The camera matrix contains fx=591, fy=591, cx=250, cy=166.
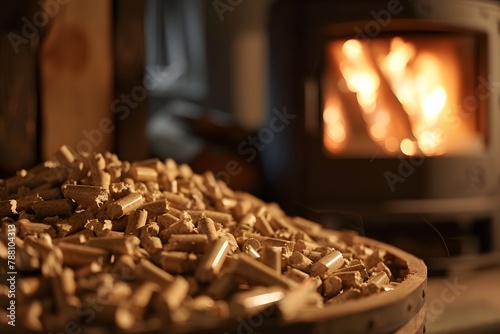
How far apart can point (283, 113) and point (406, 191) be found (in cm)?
39

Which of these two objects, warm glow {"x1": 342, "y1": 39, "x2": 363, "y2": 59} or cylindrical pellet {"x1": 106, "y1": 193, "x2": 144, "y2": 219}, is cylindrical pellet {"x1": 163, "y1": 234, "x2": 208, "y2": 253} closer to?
cylindrical pellet {"x1": 106, "y1": 193, "x2": 144, "y2": 219}

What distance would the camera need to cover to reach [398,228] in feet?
5.14

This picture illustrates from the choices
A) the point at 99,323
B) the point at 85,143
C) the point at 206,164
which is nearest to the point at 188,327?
the point at 99,323

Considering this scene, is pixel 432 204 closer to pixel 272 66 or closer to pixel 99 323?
pixel 272 66

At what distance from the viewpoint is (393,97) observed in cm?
160

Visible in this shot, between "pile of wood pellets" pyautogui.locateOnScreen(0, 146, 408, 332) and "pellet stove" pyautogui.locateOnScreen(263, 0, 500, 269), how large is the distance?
658 millimetres

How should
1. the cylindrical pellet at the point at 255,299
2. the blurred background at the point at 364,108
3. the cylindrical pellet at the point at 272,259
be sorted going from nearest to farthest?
the cylindrical pellet at the point at 255,299
the cylindrical pellet at the point at 272,259
the blurred background at the point at 364,108

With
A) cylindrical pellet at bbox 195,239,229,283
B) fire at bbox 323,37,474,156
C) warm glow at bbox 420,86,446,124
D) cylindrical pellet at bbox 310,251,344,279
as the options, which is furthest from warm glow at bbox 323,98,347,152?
cylindrical pellet at bbox 195,239,229,283

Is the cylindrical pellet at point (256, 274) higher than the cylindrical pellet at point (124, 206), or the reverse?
the cylindrical pellet at point (124, 206)

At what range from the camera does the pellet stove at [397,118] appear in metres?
1.56

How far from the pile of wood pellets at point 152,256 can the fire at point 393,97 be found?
72 cm

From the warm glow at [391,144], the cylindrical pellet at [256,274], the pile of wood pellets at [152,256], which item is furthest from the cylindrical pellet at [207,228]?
the warm glow at [391,144]

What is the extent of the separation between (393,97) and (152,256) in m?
1.13

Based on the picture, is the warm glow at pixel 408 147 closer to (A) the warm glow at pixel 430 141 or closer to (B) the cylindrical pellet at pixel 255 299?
(A) the warm glow at pixel 430 141
